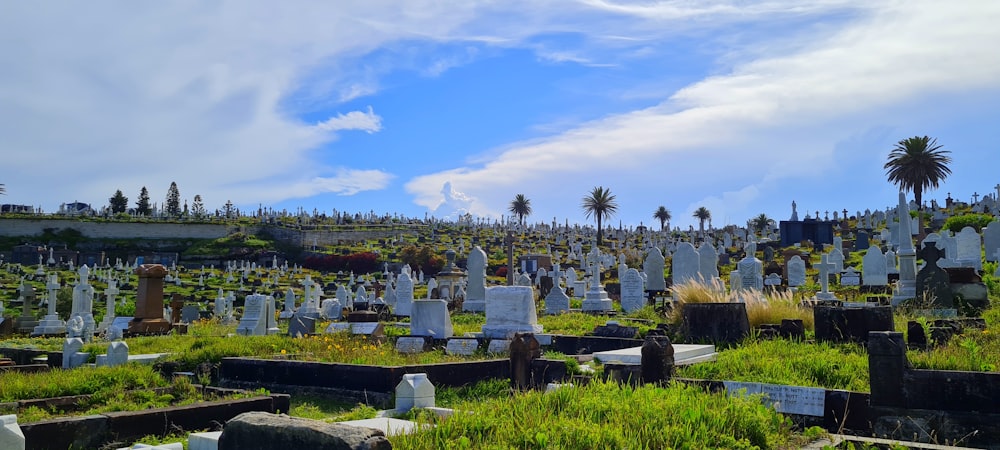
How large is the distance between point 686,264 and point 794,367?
49.4 feet

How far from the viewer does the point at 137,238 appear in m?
87.8

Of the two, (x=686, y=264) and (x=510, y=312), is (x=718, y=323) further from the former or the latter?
(x=686, y=264)

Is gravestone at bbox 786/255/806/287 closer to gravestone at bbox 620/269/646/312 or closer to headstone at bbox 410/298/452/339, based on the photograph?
gravestone at bbox 620/269/646/312

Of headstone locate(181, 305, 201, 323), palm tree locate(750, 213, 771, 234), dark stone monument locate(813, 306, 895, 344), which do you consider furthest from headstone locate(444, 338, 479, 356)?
palm tree locate(750, 213, 771, 234)

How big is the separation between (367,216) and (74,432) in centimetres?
10024

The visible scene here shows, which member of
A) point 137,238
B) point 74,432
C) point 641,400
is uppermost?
point 137,238

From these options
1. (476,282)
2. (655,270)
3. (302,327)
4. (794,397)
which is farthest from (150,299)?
(794,397)

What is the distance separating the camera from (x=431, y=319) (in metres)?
15.7

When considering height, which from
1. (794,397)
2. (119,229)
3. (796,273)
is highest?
(119,229)

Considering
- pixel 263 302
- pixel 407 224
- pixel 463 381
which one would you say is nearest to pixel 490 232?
pixel 407 224

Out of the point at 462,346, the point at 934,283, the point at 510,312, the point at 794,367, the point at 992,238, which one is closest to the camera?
the point at 794,367

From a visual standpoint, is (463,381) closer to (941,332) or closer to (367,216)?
(941,332)

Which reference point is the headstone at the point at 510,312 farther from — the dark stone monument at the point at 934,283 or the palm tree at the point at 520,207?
the palm tree at the point at 520,207

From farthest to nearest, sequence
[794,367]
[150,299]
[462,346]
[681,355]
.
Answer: [150,299], [462,346], [681,355], [794,367]
